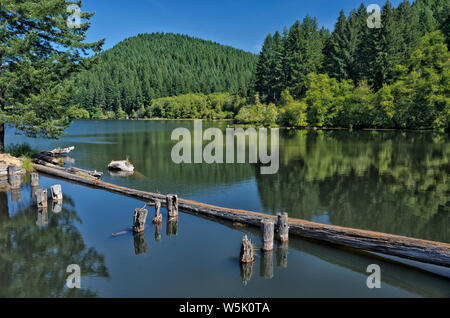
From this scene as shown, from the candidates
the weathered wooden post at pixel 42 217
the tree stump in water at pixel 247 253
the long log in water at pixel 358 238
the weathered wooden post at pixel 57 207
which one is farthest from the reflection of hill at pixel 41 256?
the long log in water at pixel 358 238

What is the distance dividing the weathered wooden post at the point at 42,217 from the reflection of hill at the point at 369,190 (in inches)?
445

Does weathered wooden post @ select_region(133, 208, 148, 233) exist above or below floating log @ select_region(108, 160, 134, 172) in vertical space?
below

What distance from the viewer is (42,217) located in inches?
616

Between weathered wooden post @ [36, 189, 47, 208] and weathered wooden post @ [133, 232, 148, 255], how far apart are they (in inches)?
260

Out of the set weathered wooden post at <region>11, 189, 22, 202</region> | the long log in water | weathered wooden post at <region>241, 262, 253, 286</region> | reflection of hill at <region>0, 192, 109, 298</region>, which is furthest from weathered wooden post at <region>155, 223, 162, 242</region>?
weathered wooden post at <region>11, 189, 22, 202</region>

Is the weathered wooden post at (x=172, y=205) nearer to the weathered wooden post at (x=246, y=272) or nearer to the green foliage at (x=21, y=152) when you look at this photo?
the weathered wooden post at (x=246, y=272)

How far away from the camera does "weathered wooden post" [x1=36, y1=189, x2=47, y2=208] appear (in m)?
16.7

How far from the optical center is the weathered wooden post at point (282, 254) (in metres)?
11.3

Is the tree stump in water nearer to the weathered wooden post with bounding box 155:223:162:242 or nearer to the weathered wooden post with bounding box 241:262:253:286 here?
the weathered wooden post with bounding box 241:262:253:286

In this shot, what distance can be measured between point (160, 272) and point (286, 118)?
7780 centimetres

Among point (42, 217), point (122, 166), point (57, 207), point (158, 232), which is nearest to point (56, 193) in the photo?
point (57, 207)

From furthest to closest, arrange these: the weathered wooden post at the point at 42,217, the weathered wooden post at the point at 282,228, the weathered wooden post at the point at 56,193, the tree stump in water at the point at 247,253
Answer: the weathered wooden post at the point at 56,193 → the weathered wooden post at the point at 42,217 → the weathered wooden post at the point at 282,228 → the tree stump in water at the point at 247,253

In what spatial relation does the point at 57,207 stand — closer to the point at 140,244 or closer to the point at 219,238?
the point at 140,244
